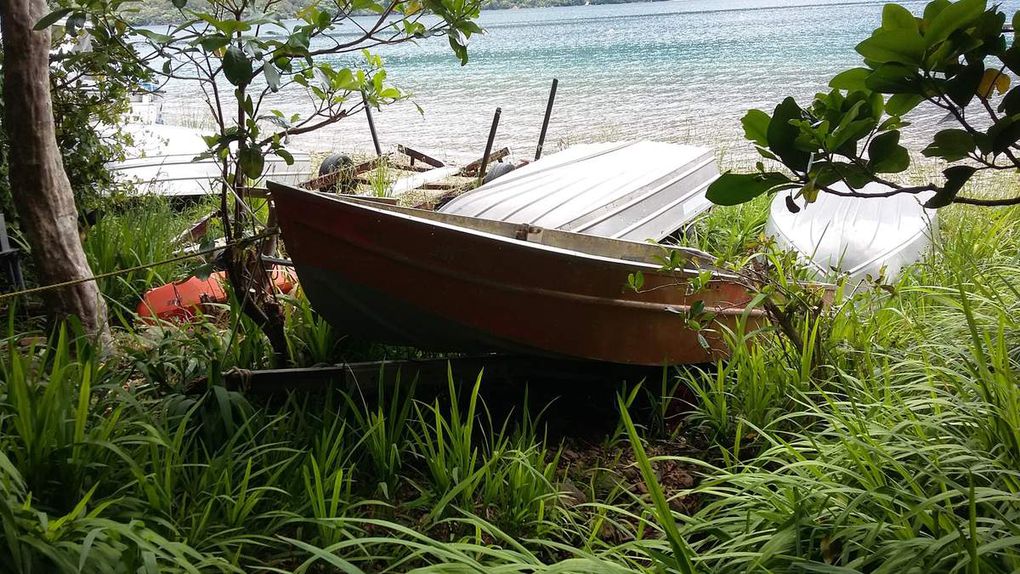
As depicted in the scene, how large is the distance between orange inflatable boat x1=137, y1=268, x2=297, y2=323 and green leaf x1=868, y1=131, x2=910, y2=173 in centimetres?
335

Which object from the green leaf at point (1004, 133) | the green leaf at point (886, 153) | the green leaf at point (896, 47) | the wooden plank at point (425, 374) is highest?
the green leaf at point (896, 47)

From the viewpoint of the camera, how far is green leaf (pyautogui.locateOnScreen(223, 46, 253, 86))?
2.73 meters

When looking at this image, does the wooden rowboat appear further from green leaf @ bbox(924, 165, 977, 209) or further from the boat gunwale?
green leaf @ bbox(924, 165, 977, 209)

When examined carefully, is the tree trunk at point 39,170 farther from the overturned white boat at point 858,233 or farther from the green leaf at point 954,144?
the overturned white boat at point 858,233

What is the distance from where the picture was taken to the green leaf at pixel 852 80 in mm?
1232

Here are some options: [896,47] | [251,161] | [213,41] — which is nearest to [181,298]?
[251,161]

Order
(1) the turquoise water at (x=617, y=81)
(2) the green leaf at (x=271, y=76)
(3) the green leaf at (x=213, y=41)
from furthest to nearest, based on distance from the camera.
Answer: (1) the turquoise water at (x=617, y=81), (2) the green leaf at (x=271, y=76), (3) the green leaf at (x=213, y=41)

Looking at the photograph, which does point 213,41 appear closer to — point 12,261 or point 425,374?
point 425,374

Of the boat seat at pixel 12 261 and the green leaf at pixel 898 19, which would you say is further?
the boat seat at pixel 12 261

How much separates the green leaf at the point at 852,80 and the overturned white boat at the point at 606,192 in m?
3.39

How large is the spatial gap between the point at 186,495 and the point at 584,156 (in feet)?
15.0

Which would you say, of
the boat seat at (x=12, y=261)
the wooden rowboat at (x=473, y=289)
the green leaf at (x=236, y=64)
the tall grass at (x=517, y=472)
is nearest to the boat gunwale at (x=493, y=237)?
the wooden rowboat at (x=473, y=289)

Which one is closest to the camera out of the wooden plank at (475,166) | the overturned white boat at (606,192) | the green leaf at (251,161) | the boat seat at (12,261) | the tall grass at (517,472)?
the tall grass at (517,472)

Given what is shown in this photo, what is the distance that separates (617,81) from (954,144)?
30478 mm
